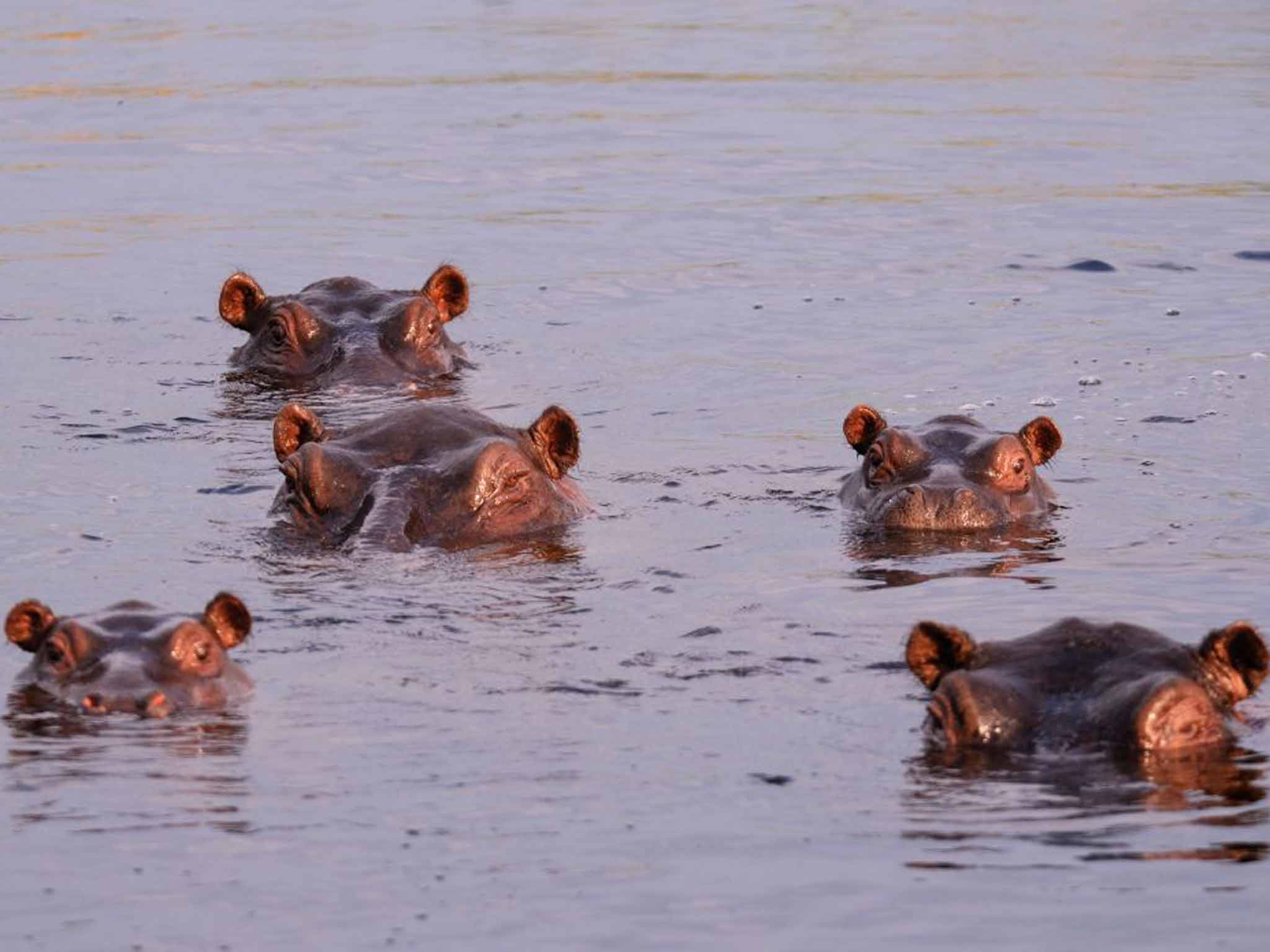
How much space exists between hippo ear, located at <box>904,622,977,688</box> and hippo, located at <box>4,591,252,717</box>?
7.87 ft

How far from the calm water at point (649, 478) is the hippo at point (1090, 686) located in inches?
5.9

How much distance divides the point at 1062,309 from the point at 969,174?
608 cm

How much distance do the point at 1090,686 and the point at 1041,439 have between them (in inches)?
188

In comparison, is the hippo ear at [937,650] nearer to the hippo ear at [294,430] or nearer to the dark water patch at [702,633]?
the dark water patch at [702,633]

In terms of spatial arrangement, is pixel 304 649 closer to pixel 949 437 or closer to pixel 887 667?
pixel 887 667

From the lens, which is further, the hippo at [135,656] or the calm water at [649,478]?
the hippo at [135,656]

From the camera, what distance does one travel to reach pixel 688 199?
23328mm

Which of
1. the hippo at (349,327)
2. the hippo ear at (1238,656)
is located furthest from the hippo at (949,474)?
the hippo at (349,327)

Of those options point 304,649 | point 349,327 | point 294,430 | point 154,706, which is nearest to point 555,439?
point 294,430

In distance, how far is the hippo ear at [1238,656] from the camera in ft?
27.2

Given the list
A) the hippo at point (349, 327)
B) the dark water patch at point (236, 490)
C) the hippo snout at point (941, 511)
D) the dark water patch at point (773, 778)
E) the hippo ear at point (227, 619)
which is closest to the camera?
the dark water patch at point (773, 778)

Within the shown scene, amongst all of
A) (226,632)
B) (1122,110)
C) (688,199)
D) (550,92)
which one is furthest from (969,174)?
(226,632)

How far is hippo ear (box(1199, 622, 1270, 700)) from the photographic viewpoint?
830 centimetres

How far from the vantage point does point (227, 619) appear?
917 cm
